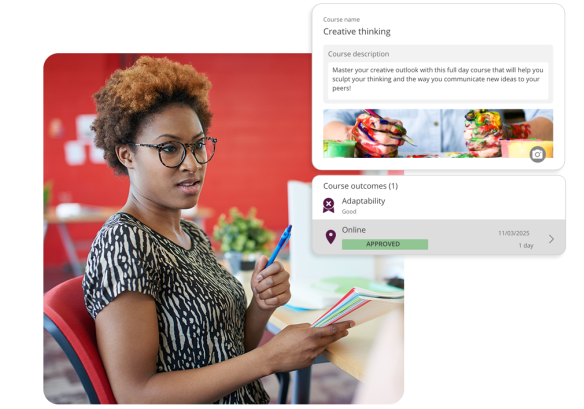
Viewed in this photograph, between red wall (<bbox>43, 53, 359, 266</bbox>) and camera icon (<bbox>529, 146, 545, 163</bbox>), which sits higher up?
red wall (<bbox>43, 53, 359, 266</bbox>)

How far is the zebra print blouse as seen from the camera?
77 cm

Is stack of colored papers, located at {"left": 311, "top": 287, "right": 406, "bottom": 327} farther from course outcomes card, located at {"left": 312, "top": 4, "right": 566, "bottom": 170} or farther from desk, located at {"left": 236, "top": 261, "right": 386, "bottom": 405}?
course outcomes card, located at {"left": 312, "top": 4, "right": 566, "bottom": 170}

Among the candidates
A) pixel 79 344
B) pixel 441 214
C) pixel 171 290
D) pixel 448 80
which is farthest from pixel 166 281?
pixel 448 80

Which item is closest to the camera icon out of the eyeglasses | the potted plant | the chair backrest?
the eyeglasses

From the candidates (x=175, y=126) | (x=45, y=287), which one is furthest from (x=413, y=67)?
(x=45, y=287)

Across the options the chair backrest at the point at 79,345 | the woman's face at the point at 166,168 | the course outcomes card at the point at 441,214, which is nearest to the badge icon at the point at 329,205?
the course outcomes card at the point at 441,214

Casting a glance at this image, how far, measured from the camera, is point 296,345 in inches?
34.9

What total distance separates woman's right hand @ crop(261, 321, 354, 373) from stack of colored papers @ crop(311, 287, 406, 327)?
0.06ft

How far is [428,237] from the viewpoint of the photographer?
0.85 metres

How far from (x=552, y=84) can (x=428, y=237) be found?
0.42 meters

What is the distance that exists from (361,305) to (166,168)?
20.7 inches

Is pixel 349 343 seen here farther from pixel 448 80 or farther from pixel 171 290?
pixel 448 80

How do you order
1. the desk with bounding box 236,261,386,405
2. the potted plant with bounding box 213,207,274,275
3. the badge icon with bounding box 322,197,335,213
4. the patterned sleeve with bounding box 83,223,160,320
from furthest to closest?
the potted plant with bounding box 213,207,274,275, the desk with bounding box 236,261,386,405, the badge icon with bounding box 322,197,335,213, the patterned sleeve with bounding box 83,223,160,320

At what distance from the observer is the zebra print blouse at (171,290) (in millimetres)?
769
